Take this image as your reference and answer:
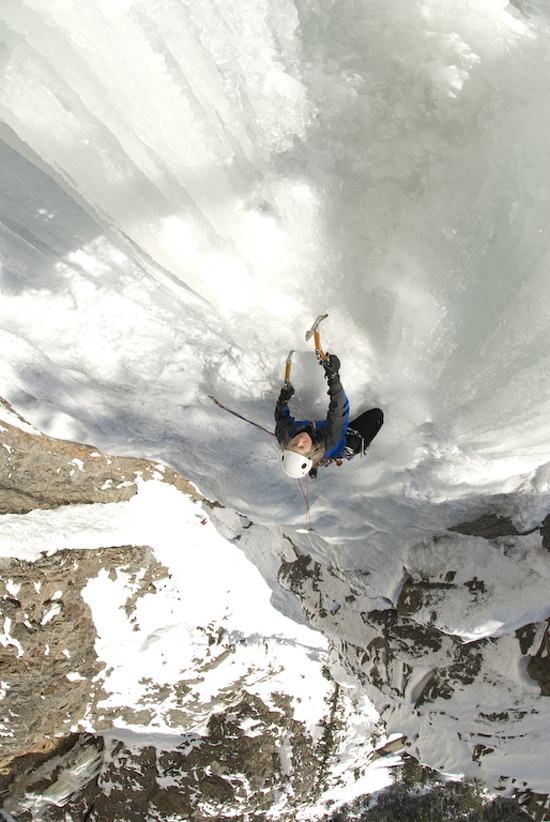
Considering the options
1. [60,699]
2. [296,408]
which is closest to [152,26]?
[296,408]

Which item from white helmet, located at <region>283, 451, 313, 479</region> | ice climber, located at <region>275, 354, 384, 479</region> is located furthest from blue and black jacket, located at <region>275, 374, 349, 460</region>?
white helmet, located at <region>283, 451, 313, 479</region>

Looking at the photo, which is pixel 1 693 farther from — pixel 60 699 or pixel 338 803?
pixel 338 803

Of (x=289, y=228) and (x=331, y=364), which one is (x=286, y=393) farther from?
(x=289, y=228)

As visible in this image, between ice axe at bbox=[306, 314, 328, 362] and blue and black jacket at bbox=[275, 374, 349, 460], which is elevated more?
ice axe at bbox=[306, 314, 328, 362]

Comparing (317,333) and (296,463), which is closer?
(317,333)

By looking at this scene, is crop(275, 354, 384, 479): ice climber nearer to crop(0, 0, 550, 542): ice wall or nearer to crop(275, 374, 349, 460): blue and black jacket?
crop(275, 374, 349, 460): blue and black jacket

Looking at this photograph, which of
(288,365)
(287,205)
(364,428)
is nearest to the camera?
(287,205)

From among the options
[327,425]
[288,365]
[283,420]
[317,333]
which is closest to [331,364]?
[317,333]
